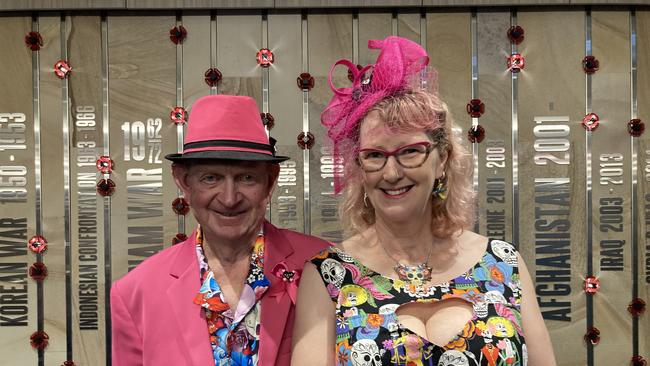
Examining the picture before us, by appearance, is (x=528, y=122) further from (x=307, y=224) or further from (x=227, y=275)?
(x=227, y=275)

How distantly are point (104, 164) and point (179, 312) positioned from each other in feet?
5.75

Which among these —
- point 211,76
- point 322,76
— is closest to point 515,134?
point 322,76

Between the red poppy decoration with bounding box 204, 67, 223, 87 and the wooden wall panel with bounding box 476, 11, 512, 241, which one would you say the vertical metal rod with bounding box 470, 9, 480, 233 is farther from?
the red poppy decoration with bounding box 204, 67, 223, 87

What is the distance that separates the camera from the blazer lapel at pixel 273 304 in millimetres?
1660

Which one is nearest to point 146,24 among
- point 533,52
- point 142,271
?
point 142,271

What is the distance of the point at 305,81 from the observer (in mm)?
3203

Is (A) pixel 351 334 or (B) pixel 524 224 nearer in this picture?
(A) pixel 351 334

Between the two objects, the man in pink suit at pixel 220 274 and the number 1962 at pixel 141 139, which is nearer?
the man in pink suit at pixel 220 274

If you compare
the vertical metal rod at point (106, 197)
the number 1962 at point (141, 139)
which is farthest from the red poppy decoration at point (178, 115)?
the vertical metal rod at point (106, 197)

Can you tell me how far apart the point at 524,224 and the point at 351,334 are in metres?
2.08

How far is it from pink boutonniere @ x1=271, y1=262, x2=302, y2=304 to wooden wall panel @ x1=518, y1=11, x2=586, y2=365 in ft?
6.27

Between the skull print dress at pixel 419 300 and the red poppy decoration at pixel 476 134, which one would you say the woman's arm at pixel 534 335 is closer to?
the skull print dress at pixel 419 300

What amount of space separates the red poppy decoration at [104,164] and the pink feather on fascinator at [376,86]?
1936 millimetres

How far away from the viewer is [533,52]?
10.7 ft
